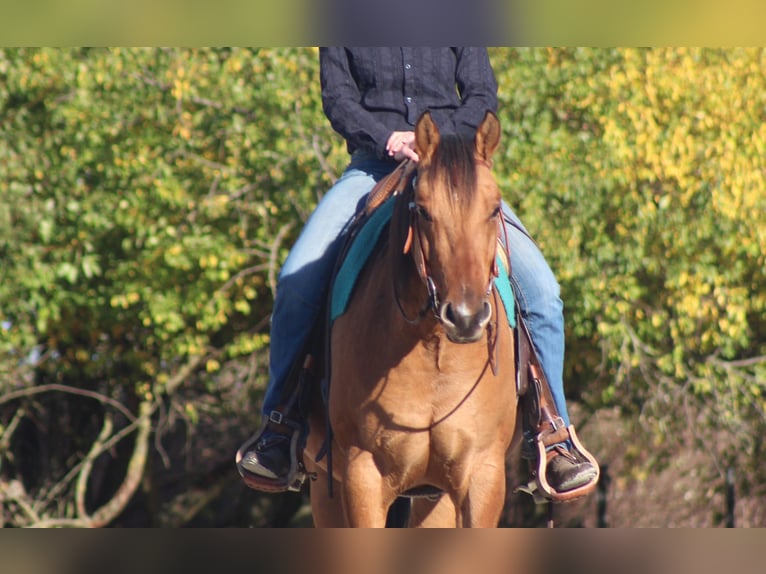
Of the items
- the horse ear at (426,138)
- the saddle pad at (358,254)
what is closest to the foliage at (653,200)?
the saddle pad at (358,254)

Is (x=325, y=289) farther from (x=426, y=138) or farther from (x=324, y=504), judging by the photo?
(x=426, y=138)

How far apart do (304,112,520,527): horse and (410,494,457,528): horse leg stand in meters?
0.52

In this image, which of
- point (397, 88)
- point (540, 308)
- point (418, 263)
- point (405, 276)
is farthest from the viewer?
point (397, 88)

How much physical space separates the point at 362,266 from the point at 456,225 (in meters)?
1.06

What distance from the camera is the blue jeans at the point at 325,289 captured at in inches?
194

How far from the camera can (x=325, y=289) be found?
Answer: 16.7ft

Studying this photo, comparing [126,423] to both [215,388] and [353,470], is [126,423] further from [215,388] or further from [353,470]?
[353,470]

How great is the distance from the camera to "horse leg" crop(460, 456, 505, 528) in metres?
4.25

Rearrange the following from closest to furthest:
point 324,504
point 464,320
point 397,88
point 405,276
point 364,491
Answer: point 464,320, point 405,276, point 364,491, point 397,88, point 324,504

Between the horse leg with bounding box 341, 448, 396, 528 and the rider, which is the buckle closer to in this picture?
the rider

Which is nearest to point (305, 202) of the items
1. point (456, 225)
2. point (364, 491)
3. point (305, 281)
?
point (305, 281)

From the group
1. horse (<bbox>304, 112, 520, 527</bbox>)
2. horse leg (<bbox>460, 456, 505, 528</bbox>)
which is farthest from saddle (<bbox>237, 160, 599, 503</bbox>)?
horse leg (<bbox>460, 456, 505, 528</bbox>)

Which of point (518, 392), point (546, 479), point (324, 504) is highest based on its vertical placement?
point (518, 392)

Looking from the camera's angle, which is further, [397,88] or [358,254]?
[397,88]
